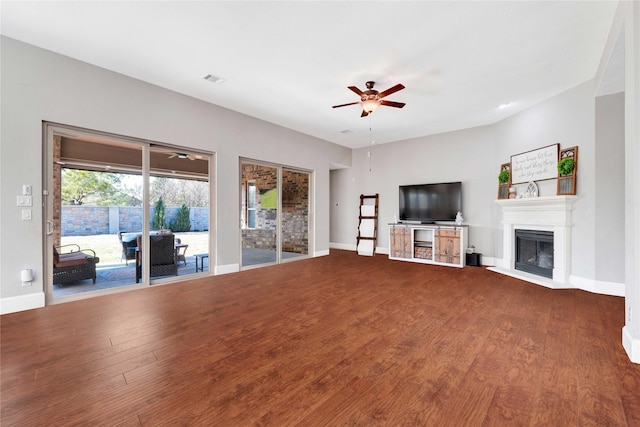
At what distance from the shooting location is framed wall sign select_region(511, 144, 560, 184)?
14.9 feet

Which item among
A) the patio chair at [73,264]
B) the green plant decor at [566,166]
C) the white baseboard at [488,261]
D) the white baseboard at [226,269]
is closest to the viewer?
the patio chair at [73,264]

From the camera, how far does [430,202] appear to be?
6.64 m

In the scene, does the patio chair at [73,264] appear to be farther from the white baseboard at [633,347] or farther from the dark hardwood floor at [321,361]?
the white baseboard at [633,347]

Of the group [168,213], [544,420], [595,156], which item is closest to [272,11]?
[168,213]

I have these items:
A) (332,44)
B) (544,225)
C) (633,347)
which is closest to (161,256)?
(332,44)

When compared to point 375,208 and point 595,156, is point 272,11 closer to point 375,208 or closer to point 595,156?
point 595,156

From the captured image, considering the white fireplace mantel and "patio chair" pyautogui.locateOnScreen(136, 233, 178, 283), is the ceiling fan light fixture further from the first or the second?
"patio chair" pyautogui.locateOnScreen(136, 233, 178, 283)

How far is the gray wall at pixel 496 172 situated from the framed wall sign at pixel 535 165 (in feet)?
0.39

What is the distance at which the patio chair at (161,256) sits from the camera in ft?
13.9

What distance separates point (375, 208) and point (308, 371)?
6.18 m

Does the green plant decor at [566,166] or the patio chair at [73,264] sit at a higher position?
the green plant decor at [566,166]

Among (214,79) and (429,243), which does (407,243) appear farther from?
(214,79)

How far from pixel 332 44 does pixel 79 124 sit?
3.39m

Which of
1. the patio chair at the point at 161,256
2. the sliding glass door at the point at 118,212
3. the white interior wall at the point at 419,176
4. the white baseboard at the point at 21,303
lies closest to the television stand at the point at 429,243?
the white interior wall at the point at 419,176
